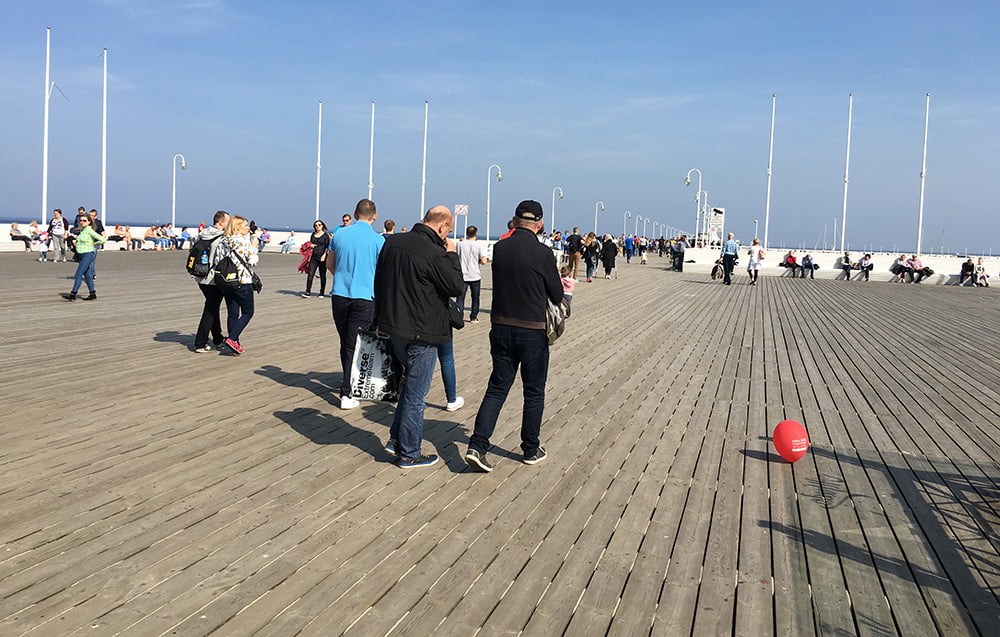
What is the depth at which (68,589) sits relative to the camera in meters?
3.39

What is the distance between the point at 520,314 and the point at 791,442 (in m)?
2.22

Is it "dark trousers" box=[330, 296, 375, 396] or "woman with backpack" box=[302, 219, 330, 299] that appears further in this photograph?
"woman with backpack" box=[302, 219, 330, 299]

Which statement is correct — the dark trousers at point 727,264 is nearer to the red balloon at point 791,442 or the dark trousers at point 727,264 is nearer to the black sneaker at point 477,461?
the red balloon at point 791,442

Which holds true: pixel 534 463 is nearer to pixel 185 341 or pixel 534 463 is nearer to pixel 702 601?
pixel 702 601

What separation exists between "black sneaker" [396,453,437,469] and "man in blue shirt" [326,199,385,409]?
1644 mm

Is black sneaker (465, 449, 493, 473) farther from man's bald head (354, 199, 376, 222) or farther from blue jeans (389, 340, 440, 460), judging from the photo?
man's bald head (354, 199, 376, 222)

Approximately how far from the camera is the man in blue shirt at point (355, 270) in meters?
6.76

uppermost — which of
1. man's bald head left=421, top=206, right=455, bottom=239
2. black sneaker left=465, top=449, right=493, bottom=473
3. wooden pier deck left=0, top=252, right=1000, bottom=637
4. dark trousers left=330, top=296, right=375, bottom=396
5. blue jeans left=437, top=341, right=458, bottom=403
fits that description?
man's bald head left=421, top=206, right=455, bottom=239

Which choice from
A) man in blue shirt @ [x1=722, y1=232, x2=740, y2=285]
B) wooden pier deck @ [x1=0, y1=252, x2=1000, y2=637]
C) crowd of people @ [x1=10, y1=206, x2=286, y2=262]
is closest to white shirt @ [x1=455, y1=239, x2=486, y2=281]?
wooden pier deck @ [x1=0, y1=252, x2=1000, y2=637]

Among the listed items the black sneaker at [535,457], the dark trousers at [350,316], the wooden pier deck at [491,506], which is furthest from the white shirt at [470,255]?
the black sneaker at [535,457]

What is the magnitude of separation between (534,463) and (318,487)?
1495 mm

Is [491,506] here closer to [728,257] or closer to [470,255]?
[470,255]

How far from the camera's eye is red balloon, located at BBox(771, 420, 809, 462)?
5680 millimetres

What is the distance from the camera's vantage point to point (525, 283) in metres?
5.09
